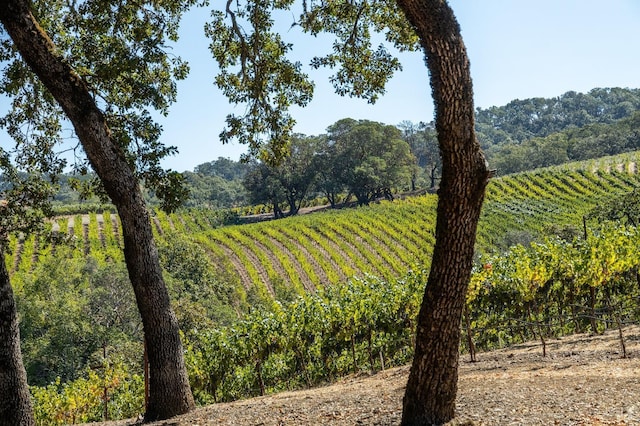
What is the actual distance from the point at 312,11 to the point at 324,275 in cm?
3045

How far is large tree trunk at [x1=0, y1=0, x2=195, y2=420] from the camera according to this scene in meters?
5.65

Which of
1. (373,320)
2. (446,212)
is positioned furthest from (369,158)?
(446,212)

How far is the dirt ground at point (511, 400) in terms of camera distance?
175 inches

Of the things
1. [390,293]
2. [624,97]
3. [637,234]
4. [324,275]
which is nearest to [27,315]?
[324,275]

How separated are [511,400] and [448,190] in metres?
2.35

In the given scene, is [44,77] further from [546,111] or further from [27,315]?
[546,111]

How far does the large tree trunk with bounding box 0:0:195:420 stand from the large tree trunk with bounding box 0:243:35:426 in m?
1.21

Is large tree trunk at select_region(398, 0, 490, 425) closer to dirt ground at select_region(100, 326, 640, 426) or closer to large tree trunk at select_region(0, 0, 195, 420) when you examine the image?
dirt ground at select_region(100, 326, 640, 426)

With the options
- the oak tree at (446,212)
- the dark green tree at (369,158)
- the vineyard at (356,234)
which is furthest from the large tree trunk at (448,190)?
the dark green tree at (369,158)

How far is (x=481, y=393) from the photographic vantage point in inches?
218

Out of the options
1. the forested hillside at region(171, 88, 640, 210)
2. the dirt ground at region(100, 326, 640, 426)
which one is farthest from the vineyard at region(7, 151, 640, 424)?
the forested hillside at region(171, 88, 640, 210)

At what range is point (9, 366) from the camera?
18.0 feet

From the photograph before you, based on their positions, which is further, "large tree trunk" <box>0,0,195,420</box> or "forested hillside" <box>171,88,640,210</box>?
"forested hillside" <box>171,88,640,210</box>

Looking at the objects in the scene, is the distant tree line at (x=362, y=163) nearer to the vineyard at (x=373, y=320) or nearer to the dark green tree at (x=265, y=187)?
the dark green tree at (x=265, y=187)
